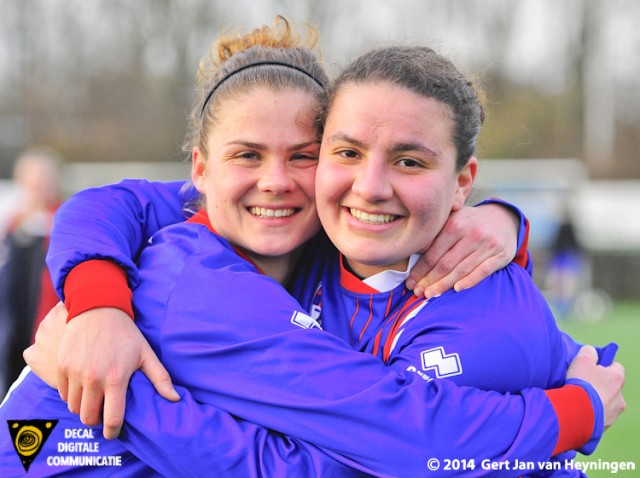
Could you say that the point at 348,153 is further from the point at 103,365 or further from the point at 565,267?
the point at 565,267

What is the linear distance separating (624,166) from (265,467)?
25.1 meters

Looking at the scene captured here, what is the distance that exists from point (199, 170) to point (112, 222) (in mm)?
322

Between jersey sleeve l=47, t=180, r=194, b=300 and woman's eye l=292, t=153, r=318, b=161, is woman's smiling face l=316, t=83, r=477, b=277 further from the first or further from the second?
jersey sleeve l=47, t=180, r=194, b=300

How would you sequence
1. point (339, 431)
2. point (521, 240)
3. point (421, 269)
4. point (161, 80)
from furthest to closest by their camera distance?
point (161, 80) → point (521, 240) → point (421, 269) → point (339, 431)

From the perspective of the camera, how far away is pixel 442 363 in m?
2.17

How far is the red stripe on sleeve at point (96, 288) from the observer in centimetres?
231

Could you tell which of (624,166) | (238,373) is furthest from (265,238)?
(624,166)

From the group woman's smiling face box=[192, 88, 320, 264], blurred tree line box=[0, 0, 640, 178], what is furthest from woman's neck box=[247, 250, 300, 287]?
blurred tree line box=[0, 0, 640, 178]

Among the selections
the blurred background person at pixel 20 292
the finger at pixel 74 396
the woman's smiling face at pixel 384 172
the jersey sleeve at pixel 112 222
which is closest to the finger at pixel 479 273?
the woman's smiling face at pixel 384 172

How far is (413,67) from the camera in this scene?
7.84 ft

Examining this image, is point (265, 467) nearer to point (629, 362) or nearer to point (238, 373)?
point (238, 373)

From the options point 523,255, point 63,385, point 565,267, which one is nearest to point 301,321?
point 63,385

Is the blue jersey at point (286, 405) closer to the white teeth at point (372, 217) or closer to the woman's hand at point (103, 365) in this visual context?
the woman's hand at point (103, 365)

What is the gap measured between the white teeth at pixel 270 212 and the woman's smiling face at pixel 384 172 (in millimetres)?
126
